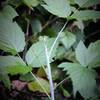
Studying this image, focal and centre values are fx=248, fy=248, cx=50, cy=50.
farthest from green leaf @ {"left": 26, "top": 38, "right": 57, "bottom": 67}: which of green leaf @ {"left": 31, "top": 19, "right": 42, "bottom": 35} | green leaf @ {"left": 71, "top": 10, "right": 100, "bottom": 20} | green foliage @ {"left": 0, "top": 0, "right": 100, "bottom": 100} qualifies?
green leaf @ {"left": 31, "top": 19, "right": 42, "bottom": 35}

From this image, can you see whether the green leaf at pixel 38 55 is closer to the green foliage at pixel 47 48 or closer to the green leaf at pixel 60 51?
the green foliage at pixel 47 48

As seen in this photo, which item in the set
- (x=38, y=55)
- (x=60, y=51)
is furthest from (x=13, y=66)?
(x=60, y=51)

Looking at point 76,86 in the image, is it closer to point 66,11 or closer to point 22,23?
point 66,11

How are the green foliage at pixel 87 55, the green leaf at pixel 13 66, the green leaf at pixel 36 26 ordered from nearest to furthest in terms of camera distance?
1. the green leaf at pixel 13 66
2. the green foliage at pixel 87 55
3. the green leaf at pixel 36 26

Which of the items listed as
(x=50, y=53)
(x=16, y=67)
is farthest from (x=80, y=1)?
(x=16, y=67)

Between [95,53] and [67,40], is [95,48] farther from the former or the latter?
[67,40]

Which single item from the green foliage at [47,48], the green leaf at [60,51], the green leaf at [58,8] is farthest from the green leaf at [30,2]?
the green leaf at [60,51]
